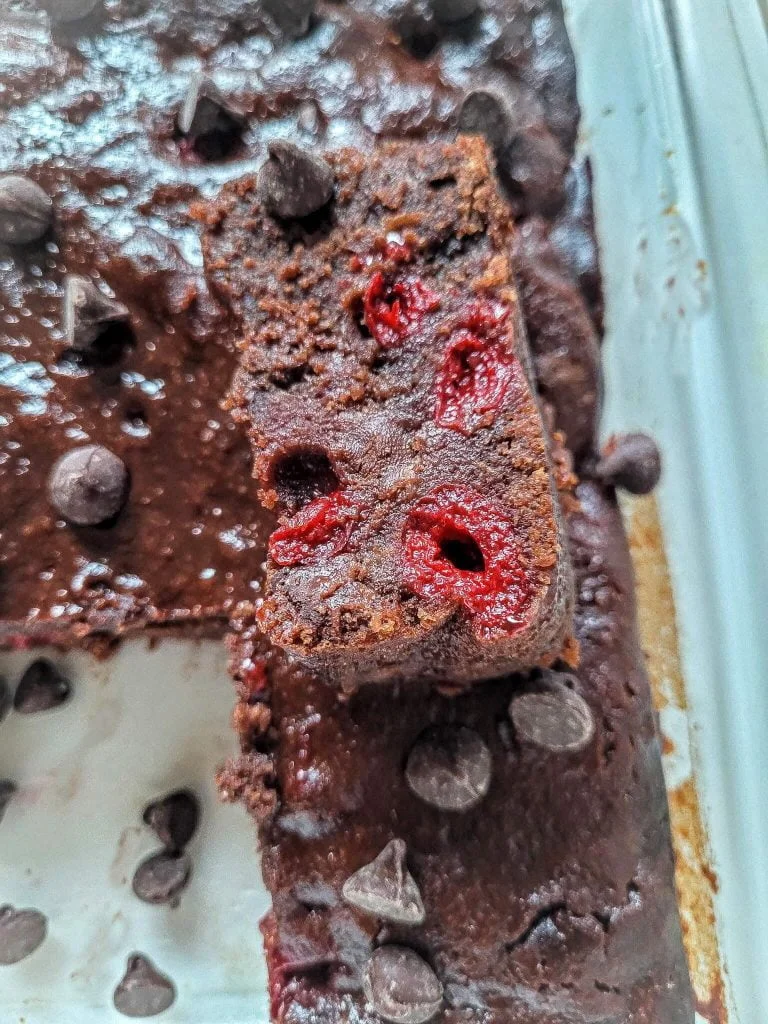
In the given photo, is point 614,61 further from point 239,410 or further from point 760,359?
point 239,410

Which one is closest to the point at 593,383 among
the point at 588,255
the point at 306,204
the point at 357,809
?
the point at 588,255

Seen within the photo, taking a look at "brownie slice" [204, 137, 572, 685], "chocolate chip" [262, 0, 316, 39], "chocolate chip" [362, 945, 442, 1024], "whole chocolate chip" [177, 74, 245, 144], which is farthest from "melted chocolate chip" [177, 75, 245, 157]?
"chocolate chip" [362, 945, 442, 1024]

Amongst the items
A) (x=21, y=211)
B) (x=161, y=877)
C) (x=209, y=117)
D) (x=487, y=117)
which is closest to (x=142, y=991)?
(x=161, y=877)

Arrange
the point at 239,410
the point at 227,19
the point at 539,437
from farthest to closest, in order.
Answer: the point at 227,19
the point at 239,410
the point at 539,437

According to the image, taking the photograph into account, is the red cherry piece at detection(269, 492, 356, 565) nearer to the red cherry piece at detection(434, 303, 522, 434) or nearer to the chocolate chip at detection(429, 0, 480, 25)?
the red cherry piece at detection(434, 303, 522, 434)

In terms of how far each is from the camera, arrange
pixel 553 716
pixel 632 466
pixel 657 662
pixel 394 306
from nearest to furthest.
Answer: pixel 394 306, pixel 553 716, pixel 632 466, pixel 657 662

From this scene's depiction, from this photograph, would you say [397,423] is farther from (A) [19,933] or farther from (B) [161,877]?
(A) [19,933]

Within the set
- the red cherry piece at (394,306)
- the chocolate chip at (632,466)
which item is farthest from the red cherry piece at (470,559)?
the chocolate chip at (632,466)
